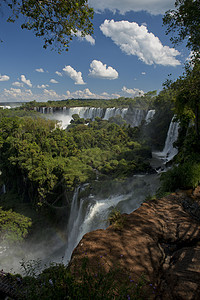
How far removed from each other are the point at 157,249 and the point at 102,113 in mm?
41992

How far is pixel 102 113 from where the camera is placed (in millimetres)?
43281

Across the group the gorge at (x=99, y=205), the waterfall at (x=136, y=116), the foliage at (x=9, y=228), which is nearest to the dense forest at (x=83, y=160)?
the foliage at (x=9, y=228)

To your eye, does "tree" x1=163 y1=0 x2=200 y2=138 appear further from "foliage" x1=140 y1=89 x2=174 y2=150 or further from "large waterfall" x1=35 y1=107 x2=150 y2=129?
"large waterfall" x1=35 y1=107 x2=150 y2=129

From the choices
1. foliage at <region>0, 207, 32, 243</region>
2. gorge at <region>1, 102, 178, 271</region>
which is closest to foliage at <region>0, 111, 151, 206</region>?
gorge at <region>1, 102, 178, 271</region>

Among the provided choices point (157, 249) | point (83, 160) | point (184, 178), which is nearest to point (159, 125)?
point (83, 160)

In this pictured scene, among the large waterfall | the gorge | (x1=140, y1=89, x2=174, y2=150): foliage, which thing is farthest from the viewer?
the large waterfall

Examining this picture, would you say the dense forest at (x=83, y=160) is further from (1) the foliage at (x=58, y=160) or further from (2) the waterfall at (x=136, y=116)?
(2) the waterfall at (x=136, y=116)

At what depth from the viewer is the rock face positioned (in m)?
2.13

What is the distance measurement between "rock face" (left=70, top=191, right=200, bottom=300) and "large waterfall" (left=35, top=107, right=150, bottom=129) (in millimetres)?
27171

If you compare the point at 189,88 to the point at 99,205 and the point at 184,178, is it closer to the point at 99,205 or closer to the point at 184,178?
the point at 184,178

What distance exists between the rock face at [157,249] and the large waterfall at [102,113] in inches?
1070

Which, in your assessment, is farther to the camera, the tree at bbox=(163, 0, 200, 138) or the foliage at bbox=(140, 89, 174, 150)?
the foliage at bbox=(140, 89, 174, 150)

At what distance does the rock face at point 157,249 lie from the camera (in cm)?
213

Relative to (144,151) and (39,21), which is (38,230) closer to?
(144,151)
